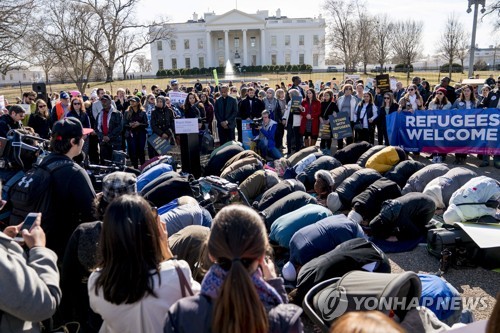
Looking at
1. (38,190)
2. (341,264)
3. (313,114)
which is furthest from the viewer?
(313,114)

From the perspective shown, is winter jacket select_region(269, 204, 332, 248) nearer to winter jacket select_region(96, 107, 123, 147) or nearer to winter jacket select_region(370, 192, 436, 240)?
winter jacket select_region(370, 192, 436, 240)

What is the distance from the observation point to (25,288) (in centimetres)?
193

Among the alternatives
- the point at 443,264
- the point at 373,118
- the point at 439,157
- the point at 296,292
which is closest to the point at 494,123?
the point at 439,157

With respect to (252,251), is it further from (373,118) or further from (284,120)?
(284,120)

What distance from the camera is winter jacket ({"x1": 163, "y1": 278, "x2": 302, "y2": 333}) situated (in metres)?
1.85

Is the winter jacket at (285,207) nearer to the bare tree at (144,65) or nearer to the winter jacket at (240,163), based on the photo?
the winter jacket at (240,163)

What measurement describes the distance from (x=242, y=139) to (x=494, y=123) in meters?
6.62

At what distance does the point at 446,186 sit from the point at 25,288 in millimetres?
6258

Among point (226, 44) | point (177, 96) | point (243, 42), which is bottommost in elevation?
point (177, 96)

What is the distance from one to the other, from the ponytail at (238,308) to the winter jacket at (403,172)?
21.2ft

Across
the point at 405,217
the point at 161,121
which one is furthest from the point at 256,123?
the point at 405,217

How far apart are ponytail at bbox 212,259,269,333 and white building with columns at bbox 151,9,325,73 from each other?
84996 millimetres

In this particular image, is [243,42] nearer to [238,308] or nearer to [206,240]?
[206,240]

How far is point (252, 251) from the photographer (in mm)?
1923
